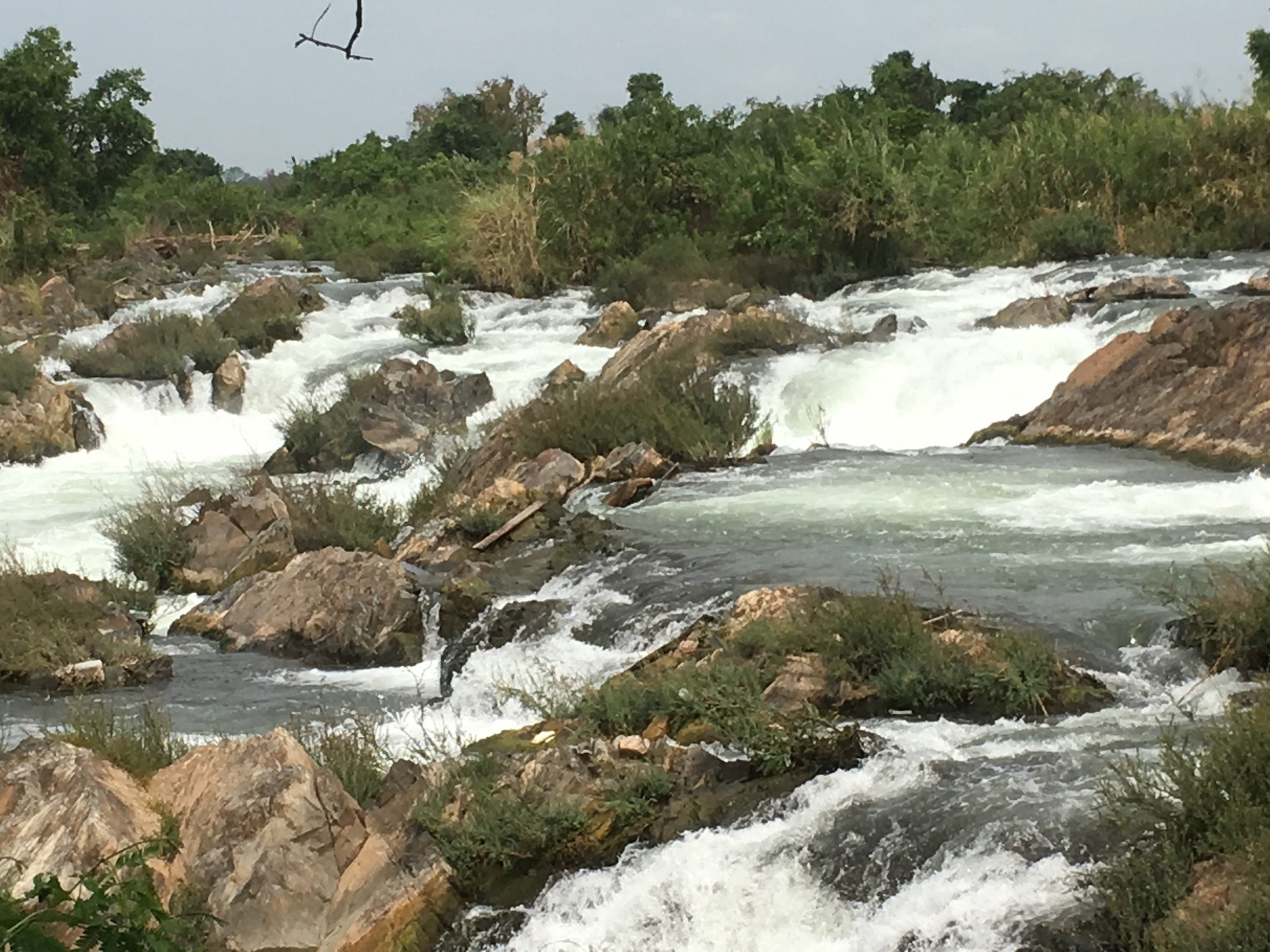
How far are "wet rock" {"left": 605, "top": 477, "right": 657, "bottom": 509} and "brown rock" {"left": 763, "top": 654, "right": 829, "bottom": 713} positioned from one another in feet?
16.3

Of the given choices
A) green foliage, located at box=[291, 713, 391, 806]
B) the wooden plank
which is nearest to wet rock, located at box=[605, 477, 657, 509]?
the wooden plank

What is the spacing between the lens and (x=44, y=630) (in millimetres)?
8781

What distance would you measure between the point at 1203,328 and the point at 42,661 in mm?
10173

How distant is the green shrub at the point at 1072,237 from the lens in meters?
20.7

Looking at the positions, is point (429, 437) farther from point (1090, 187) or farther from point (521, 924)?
point (1090, 187)

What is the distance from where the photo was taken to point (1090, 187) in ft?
73.5

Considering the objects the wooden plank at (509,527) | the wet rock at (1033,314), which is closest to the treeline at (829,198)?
the wet rock at (1033,314)

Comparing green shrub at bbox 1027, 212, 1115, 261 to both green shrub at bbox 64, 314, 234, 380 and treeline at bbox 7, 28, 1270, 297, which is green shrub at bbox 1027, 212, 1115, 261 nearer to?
treeline at bbox 7, 28, 1270, 297

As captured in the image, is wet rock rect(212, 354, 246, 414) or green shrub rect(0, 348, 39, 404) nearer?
green shrub rect(0, 348, 39, 404)

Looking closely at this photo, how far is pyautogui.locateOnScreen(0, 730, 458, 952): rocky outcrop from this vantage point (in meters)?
5.16

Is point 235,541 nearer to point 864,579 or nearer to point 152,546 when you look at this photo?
point 152,546

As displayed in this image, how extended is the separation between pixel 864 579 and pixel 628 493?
3.37 m

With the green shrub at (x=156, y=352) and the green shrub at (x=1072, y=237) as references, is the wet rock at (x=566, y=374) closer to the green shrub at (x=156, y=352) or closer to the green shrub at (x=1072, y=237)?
the green shrub at (x=156, y=352)

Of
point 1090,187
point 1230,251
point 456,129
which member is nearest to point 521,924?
point 1230,251
